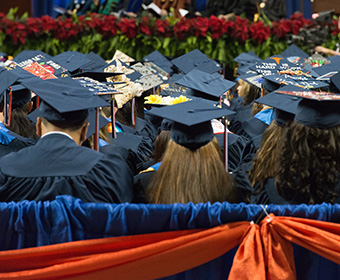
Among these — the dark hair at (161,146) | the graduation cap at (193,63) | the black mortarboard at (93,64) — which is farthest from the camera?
the graduation cap at (193,63)

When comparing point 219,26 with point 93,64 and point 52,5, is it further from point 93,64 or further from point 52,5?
point 52,5

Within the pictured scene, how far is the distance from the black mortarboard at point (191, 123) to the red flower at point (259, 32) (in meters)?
5.92

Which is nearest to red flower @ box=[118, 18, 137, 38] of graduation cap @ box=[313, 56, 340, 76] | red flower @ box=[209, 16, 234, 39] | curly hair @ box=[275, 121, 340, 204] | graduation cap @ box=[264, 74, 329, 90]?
red flower @ box=[209, 16, 234, 39]

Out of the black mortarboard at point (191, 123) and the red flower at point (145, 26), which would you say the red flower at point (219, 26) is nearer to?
the red flower at point (145, 26)

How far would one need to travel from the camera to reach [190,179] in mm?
1936

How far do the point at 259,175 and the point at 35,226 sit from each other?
1017mm

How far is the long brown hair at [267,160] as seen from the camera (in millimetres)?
2100

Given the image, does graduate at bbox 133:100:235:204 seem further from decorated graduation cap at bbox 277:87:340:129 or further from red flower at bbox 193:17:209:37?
red flower at bbox 193:17:209:37

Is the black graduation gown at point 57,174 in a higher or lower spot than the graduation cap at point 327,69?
lower

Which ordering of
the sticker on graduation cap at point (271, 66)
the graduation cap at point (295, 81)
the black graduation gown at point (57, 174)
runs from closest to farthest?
the black graduation gown at point (57, 174)
the graduation cap at point (295, 81)
the sticker on graduation cap at point (271, 66)

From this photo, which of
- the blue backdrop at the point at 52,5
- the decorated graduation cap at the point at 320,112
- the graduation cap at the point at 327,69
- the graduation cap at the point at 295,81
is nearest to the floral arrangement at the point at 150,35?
the blue backdrop at the point at 52,5

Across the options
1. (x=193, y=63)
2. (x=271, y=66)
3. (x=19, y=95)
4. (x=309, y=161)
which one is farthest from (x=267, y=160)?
(x=193, y=63)

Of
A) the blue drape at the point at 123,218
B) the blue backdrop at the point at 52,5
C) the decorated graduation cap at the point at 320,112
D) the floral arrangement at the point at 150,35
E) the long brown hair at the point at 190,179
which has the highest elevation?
the blue backdrop at the point at 52,5

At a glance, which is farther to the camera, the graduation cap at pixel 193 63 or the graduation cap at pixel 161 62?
the graduation cap at pixel 161 62
